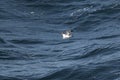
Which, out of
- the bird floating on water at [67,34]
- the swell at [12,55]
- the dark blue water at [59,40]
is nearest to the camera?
the dark blue water at [59,40]

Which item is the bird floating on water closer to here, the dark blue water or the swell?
the dark blue water

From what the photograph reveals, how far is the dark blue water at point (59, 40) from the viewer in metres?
13.8

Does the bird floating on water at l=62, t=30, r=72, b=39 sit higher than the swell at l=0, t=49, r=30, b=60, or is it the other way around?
the bird floating on water at l=62, t=30, r=72, b=39

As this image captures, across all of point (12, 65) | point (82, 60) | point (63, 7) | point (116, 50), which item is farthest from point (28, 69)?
point (63, 7)

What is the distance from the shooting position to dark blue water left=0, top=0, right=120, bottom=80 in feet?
45.1

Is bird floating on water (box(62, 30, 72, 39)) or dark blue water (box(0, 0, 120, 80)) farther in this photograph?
bird floating on water (box(62, 30, 72, 39))

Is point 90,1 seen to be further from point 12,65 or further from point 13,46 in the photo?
point 12,65

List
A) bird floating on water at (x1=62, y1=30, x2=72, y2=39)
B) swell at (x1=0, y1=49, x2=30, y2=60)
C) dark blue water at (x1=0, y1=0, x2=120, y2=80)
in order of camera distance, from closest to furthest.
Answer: dark blue water at (x1=0, y1=0, x2=120, y2=80)
swell at (x1=0, y1=49, x2=30, y2=60)
bird floating on water at (x1=62, y1=30, x2=72, y2=39)

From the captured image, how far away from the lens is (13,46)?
17344mm

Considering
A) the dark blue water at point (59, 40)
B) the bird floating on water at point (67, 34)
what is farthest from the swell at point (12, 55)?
the bird floating on water at point (67, 34)

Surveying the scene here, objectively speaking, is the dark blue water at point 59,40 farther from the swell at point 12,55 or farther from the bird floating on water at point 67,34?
the bird floating on water at point 67,34

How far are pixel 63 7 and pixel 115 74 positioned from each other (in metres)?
11.7

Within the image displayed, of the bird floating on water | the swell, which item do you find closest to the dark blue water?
the swell

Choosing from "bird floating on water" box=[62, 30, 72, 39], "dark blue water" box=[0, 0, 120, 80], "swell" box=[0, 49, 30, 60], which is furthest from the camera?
"bird floating on water" box=[62, 30, 72, 39]
